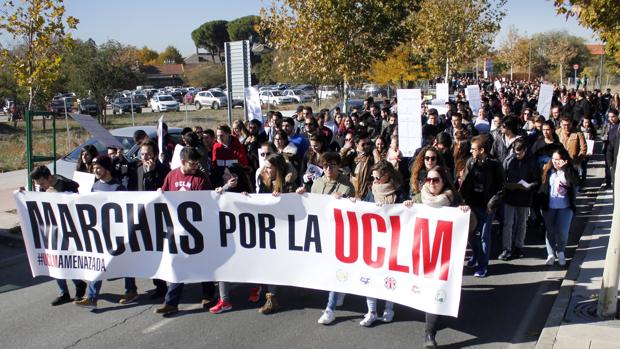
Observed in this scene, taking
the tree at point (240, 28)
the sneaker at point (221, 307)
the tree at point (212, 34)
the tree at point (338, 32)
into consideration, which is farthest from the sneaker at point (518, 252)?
the tree at point (212, 34)

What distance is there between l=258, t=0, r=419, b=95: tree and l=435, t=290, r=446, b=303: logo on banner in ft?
42.9

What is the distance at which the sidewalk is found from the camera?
5.22 m

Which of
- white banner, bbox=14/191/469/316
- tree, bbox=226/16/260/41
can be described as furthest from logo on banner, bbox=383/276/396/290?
tree, bbox=226/16/260/41

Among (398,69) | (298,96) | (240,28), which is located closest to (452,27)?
(398,69)

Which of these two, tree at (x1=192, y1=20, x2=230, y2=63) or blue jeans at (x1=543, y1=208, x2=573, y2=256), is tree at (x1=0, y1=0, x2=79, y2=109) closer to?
blue jeans at (x1=543, y1=208, x2=573, y2=256)

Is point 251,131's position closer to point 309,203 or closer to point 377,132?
point 377,132

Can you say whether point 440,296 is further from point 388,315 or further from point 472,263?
point 472,263

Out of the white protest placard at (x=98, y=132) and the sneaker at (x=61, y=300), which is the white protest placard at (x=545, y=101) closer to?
the white protest placard at (x=98, y=132)

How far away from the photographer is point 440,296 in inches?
205

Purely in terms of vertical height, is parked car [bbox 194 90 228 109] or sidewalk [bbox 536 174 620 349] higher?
parked car [bbox 194 90 228 109]

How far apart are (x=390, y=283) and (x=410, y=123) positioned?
3859mm

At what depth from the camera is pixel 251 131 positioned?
10328 millimetres

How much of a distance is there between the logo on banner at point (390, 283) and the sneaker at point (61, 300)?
362 centimetres

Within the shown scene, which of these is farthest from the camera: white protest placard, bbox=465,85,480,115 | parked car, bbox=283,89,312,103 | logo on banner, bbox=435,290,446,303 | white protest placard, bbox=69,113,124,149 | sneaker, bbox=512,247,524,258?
parked car, bbox=283,89,312,103
